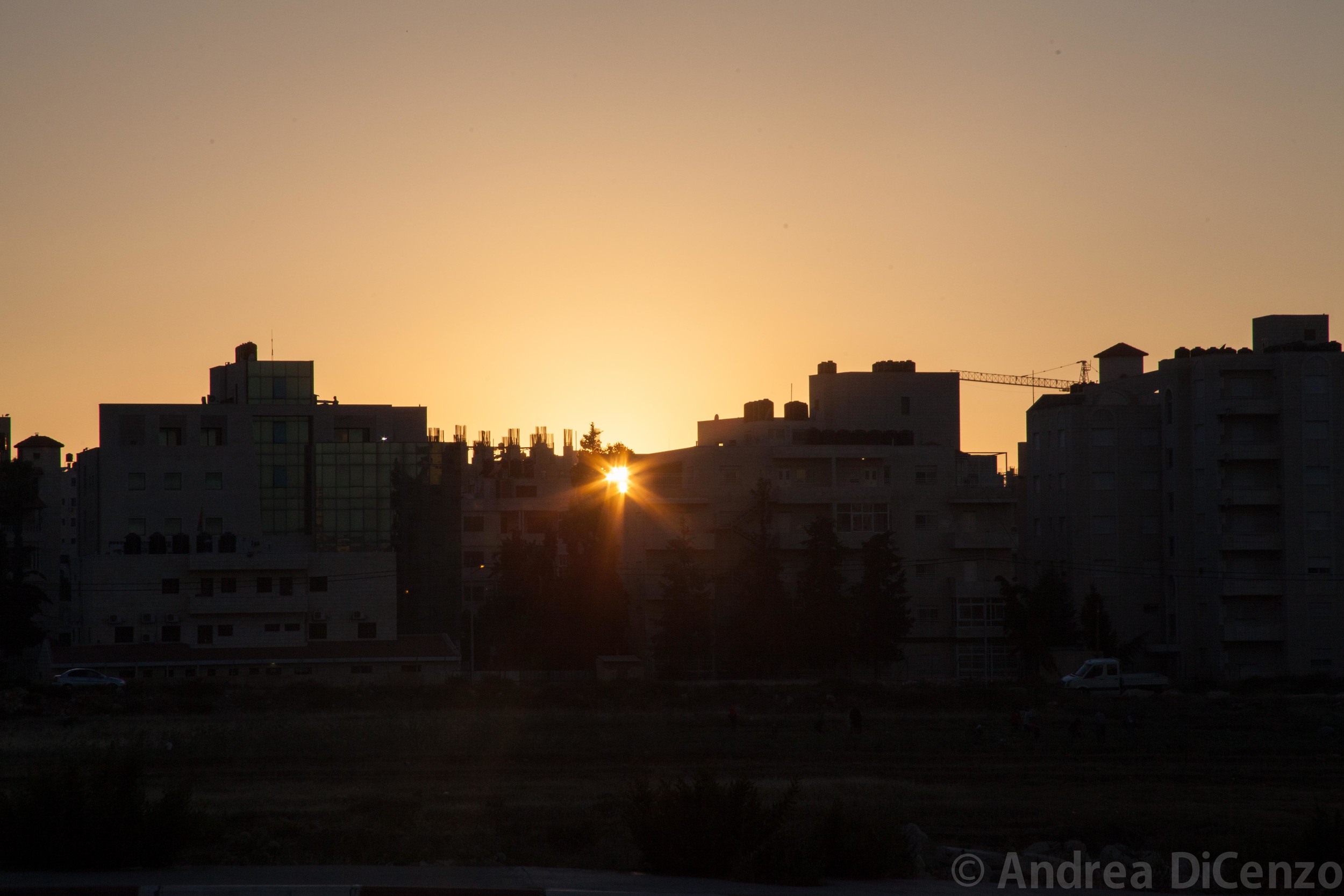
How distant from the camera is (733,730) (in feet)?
151

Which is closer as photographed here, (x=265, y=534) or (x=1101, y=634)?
(x=1101, y=634)

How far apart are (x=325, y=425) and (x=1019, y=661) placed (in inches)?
1847

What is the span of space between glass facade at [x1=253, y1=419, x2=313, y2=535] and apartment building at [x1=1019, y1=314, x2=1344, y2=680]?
46668 mm

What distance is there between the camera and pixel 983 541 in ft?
247

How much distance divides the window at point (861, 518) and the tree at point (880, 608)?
412 centimetres

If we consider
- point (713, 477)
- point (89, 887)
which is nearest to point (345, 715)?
point (713, 477)

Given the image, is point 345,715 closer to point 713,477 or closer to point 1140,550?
point 713,477

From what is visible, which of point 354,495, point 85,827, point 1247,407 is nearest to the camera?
point 85,827

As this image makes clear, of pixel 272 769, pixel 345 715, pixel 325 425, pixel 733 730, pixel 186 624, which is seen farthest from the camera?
pixel 325 425

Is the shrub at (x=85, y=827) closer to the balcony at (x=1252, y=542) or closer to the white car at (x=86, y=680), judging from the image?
the white car at (x=86, y=680)

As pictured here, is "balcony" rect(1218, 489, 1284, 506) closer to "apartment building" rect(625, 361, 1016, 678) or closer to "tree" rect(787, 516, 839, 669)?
"apartment building" rect(625, 361, 1016, 678)

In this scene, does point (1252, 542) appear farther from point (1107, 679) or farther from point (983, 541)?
point (1107, 679)

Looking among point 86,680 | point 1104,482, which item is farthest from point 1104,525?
point 86,680

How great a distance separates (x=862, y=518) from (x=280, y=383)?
38025 mm
